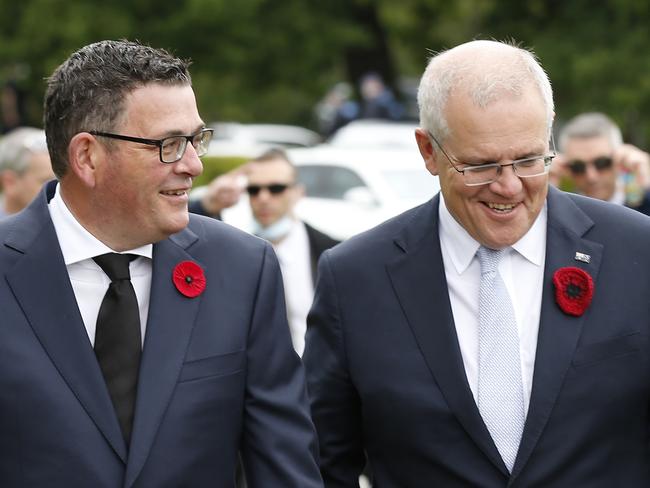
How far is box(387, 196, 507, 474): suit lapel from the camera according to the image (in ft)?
12.9

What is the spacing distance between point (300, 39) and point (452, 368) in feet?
68.7

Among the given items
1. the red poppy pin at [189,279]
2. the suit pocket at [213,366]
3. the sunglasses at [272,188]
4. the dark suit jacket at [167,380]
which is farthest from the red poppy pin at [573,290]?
the sunglasses at [272,188]

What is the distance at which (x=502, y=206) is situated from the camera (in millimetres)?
3904

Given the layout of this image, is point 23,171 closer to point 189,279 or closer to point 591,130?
point 591,130

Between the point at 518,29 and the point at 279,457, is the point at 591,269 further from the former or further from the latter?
the point at 518,29

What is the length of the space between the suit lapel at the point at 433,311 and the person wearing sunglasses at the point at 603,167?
4.06m

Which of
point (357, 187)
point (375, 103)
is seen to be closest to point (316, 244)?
point (357, 187)

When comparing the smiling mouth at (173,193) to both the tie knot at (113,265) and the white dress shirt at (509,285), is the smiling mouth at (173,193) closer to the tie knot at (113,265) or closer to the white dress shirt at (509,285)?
the tie knot at (113,265)

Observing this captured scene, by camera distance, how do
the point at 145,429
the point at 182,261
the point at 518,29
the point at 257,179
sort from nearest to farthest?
1. the point at 145,429
2. the point at 182,261
3. the point at 257,179
4. the point at 518,29

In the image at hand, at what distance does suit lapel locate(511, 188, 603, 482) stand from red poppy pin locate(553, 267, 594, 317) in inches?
0.9

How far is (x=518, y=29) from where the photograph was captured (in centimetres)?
2570

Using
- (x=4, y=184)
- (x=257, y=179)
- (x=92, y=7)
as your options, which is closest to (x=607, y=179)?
(x=257, y=179)

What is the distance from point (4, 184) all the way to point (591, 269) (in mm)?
5025

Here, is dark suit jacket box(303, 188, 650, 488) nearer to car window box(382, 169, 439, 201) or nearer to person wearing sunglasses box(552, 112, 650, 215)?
person wearing sunglasses box(552, 112, 650, 215)
